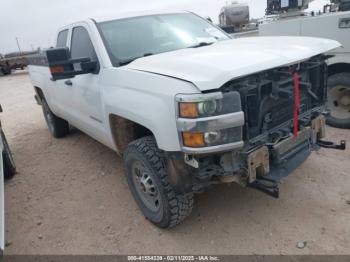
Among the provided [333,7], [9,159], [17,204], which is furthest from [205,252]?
[333,7]

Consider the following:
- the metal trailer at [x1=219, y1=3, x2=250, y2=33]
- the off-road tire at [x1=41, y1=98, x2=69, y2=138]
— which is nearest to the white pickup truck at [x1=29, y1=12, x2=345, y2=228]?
the off-road tire at [x1=41, y1=98, x2=69, y2=138]

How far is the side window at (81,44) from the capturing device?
3609 millimetres

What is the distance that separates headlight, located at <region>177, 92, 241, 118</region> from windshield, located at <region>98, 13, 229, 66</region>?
121 centimetres

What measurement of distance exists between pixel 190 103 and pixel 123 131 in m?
1.33

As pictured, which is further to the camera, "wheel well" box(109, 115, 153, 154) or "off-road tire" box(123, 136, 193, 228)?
"wheel well" box(109, 115, 153, 154)

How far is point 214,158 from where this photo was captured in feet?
8.48

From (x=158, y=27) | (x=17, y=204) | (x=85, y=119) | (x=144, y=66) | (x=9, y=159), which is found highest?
(x=158, y=27)

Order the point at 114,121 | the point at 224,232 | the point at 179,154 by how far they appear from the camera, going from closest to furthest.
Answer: the point at 179,154
the point at 224,232
the point at 114,121

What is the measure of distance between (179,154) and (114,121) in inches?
43.3

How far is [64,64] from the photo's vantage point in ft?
10.3

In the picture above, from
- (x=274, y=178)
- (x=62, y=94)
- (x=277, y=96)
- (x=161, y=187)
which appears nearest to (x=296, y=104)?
(x=277, y=96)

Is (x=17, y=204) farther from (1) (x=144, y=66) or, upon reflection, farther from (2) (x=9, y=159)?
(1) (x=144, y=66)

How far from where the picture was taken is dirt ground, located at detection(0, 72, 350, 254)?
2852 mm

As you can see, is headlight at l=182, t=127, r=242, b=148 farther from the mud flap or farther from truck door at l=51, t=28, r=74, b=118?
truck door at l=51, t=28, r=74, b=118
